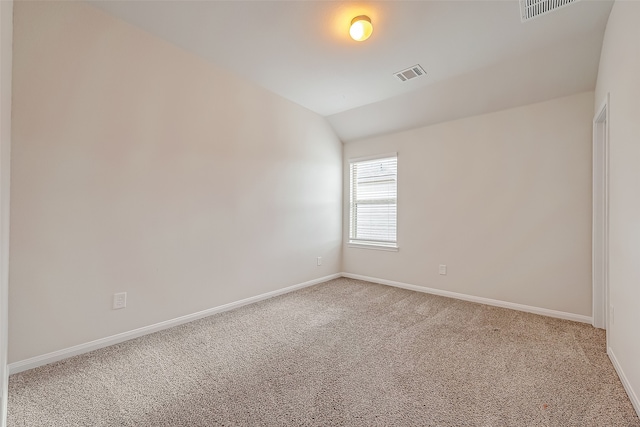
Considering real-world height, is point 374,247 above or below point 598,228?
below

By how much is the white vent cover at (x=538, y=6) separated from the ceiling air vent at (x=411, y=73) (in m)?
0.92

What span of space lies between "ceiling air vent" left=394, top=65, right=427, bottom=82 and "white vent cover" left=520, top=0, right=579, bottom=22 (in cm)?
92

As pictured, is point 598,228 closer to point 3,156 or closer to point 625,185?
point 625,185

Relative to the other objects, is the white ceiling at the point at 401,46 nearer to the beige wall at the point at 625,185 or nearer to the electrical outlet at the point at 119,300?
the beige wall at the point at 625,185

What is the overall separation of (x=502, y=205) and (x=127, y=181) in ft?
12.6

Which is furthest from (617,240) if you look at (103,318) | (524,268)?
(103,318)

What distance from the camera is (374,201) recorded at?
443cm

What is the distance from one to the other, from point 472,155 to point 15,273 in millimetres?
4374

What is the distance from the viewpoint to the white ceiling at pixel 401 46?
87.5 inches

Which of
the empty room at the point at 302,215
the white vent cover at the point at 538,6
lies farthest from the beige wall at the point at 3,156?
the white vent cover at the point at 538,6

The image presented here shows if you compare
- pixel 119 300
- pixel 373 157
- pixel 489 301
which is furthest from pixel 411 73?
pixel 119 300

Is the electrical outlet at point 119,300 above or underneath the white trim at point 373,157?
underneath

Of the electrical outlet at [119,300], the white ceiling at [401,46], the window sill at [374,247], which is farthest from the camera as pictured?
the window sill at [374,247]

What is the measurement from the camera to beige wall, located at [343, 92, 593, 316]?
112 inches
